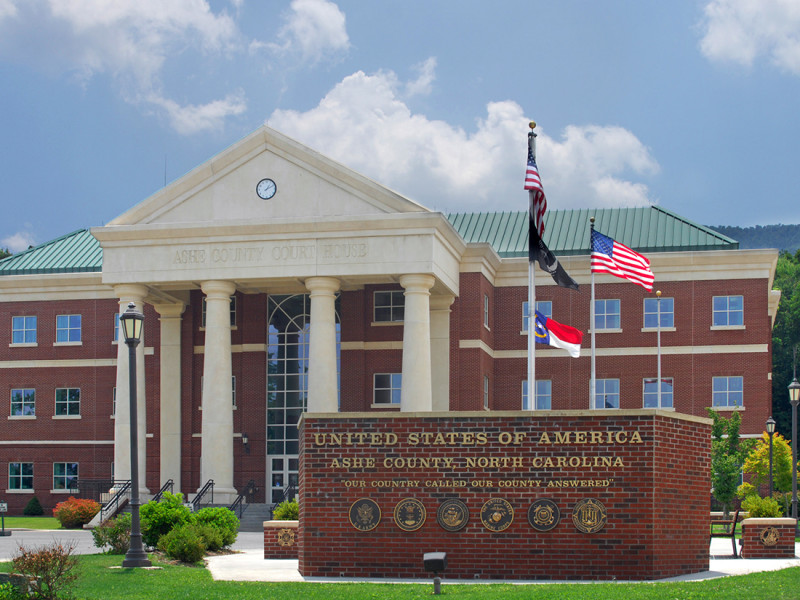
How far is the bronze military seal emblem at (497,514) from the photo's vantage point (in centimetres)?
2039

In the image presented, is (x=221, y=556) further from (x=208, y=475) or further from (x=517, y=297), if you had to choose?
(x=517, y=297)

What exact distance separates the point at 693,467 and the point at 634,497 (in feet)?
6.38

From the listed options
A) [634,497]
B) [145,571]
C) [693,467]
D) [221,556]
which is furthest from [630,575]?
[221,556]

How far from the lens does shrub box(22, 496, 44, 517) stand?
171ft

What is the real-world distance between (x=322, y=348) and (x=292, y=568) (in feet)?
70.5

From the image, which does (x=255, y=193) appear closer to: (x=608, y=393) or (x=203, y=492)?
(x=203, y=492)

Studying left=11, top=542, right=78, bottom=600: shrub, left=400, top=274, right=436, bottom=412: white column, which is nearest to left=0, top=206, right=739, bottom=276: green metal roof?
left=400, top=274, right=436, bottom=412: white column

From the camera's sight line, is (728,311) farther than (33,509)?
No

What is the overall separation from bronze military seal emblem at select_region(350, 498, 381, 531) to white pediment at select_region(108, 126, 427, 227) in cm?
2480

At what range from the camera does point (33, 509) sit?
2051 inches

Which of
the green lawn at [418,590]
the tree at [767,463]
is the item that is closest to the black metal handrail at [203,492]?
the tree at [767,463]

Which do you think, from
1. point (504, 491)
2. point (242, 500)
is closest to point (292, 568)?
point (504, 491)

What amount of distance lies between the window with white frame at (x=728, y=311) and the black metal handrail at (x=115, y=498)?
83.8ft

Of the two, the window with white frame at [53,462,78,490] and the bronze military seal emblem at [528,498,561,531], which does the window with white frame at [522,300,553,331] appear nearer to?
the window with white frame at [53,462,78,490]
